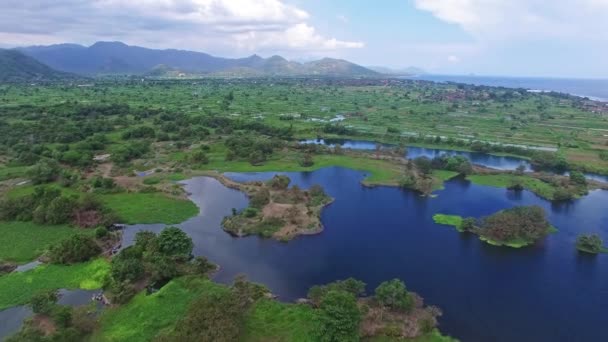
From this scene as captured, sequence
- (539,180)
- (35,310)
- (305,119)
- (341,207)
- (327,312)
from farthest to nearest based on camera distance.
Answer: (305,119) → (539,180) → (341,207) → (35,310) → (327,312)

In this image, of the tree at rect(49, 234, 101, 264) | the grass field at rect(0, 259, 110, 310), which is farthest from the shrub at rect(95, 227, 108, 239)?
the grass field at rect(0, 259, 110, 310)

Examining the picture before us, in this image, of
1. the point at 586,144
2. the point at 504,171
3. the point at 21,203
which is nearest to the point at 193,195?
the point at 21,203

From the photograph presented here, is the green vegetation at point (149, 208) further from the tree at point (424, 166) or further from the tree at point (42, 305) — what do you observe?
the tree at point (424, 166)

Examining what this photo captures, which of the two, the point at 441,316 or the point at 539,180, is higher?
the point at 539,180

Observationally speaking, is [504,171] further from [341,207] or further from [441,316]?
[441,316]

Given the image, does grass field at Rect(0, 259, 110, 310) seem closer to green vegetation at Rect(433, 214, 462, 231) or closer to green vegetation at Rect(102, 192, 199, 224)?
green vegetation at Rect(102, 192, 199, 224)

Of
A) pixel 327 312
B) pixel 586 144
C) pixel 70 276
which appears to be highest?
pixel 586 144

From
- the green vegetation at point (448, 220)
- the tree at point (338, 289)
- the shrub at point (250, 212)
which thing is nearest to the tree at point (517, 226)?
the green vegetation at point (448, 220)
